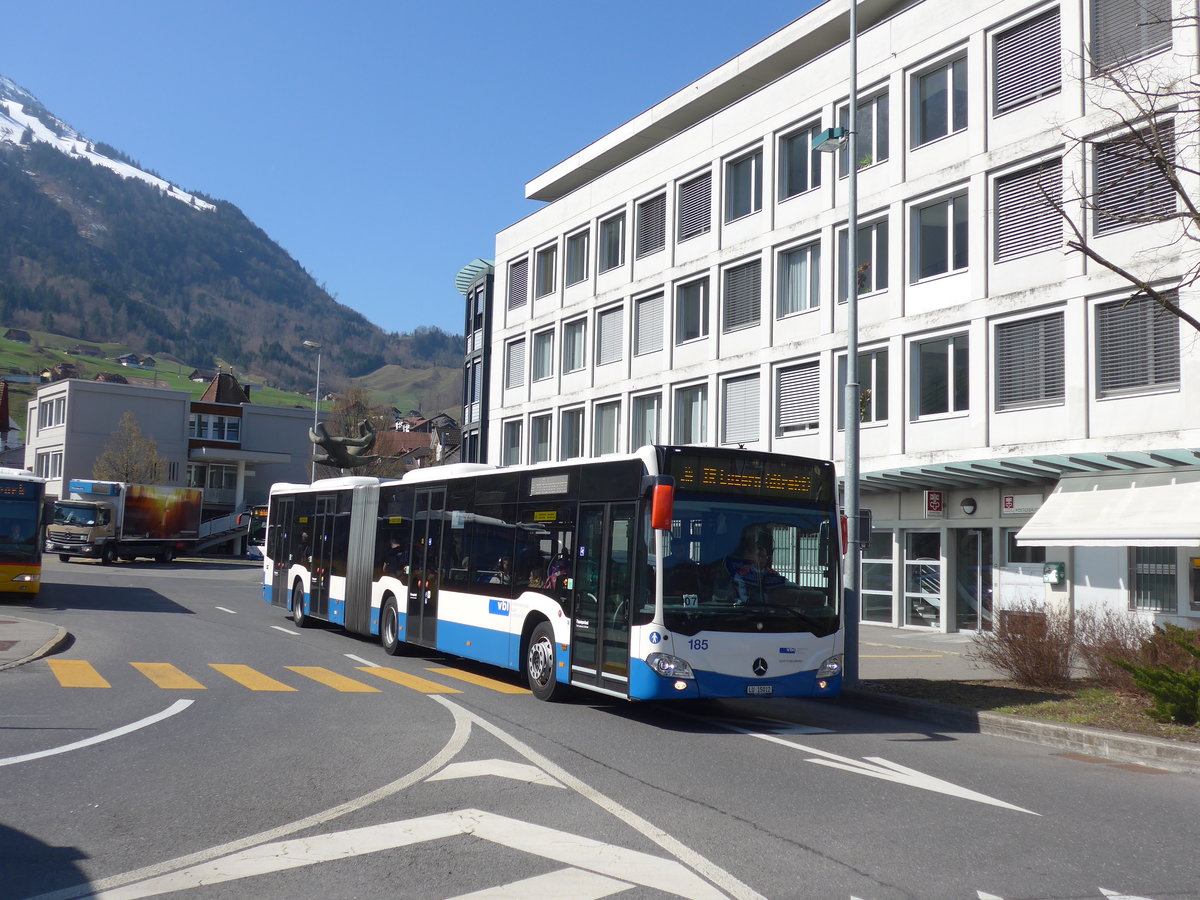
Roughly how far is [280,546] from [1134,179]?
19.1 metres

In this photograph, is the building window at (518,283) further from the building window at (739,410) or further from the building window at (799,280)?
the building window at (799,280)

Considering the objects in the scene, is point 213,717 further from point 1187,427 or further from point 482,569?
point 1187,427

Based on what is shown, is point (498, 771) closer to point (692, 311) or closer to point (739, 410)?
point (739, 410)

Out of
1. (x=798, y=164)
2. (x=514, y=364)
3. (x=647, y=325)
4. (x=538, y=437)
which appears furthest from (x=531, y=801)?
(x=514, y=364)

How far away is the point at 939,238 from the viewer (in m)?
26.4

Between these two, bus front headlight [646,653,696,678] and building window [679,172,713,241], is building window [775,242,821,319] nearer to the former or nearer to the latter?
building window [679,172,713,241]

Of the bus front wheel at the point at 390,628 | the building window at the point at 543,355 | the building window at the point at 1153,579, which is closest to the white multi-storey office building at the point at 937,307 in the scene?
the building window at the point at 1153,579

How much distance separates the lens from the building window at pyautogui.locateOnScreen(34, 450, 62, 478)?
78.7 m

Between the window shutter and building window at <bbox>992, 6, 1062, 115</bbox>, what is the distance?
52.6 feet

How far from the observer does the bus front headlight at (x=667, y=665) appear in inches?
448

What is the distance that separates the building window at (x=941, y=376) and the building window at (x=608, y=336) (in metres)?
13.4

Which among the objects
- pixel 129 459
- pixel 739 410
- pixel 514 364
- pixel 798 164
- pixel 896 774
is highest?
pixel 798 164

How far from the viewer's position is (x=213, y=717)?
1112cm

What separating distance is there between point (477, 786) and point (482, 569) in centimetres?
747
